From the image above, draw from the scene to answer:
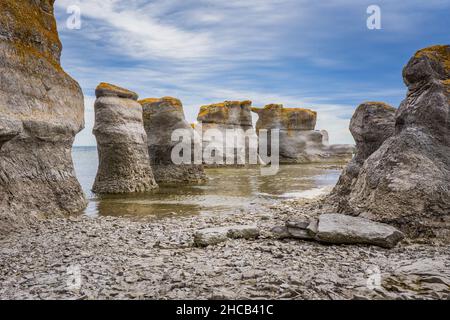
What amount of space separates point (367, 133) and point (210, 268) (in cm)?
817

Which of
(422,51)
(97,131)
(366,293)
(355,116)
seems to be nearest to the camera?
(366,293)

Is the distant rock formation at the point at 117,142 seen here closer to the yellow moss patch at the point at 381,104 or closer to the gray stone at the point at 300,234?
the yellow moss patch at the point at 381,104

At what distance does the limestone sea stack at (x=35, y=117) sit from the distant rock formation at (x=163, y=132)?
9.89m

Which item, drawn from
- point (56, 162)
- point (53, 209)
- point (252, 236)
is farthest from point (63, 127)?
point (252, 236)

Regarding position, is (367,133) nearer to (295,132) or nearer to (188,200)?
(188,200)

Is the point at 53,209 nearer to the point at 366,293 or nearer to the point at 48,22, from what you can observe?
the point at 48,22

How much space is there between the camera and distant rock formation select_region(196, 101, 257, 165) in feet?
145

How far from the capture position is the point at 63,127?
12359 millimetres

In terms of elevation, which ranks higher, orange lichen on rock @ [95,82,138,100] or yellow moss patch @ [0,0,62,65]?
yellow moss patch @ [0,0,62,65]

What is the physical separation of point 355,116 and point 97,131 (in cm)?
1156

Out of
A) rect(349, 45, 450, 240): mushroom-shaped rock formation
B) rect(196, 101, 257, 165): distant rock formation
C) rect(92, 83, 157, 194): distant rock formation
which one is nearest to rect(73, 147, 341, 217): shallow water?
rect(92, 83, 157, 194): distant rock formation

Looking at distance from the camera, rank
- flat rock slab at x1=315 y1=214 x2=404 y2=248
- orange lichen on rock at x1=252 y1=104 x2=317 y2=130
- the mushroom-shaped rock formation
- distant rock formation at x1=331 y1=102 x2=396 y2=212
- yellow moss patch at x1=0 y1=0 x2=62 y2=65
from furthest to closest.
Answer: orange lichen on rock at x1=252 y1=104 x2=317 y2=130, distant rock formation at x1=331 y1=102 x2=396 y2=212, yellow moss patch at x1=0 y1=0 x2=62 y2=65, the mushroom-shaped rock formation, flat rock slab at x1=315 y1=214 x2=404 y2=248

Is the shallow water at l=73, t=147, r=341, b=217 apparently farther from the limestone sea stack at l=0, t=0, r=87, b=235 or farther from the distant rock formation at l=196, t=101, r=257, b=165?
the distant rock formation at l=196, t=101, r=257, b=165

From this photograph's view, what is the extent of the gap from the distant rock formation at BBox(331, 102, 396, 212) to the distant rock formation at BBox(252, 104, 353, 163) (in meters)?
39.6
